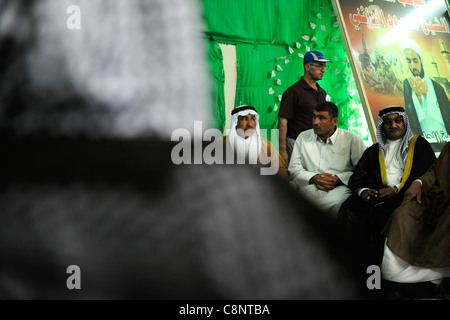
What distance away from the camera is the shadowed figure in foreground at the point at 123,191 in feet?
0.66

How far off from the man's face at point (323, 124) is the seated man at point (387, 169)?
1.00ft

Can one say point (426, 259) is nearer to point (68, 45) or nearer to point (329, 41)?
point (68, 45)

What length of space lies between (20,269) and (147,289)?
6 centimetres

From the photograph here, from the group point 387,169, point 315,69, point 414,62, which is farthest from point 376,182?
point 414,62

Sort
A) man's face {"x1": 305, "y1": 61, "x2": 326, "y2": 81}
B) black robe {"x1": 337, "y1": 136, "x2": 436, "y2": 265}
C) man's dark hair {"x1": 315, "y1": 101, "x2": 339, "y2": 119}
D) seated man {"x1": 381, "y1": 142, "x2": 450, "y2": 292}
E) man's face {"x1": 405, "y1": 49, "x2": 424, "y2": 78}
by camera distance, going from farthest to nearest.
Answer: man's face {"x1": 405, "y1": 49, "x2": 424, "y2": 78} < man's face {"x1": 305, "y1": 61, "x2": 326, "y2": 81} < man's dark hair {"x1": 315, "y1": 101, "x2": 339, "y2": 119} < black robe {"x1": 337, "y1": 136, "x2": 436, "y2": 265} < seated man {"x1": 381, "y1": 142, "x2": 450, "y2": 292}

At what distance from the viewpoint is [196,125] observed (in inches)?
8.5

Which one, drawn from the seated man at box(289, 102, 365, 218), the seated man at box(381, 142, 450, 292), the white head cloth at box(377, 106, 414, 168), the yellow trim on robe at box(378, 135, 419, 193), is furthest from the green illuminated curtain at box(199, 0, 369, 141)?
the seated man at box(381, 142, 450, 292)

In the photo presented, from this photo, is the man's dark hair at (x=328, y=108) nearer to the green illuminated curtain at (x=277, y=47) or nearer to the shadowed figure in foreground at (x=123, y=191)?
the green illuminated curtain at (x=277, y=47)

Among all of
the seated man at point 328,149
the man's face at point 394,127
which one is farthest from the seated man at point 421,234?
the seated man at point 328,149

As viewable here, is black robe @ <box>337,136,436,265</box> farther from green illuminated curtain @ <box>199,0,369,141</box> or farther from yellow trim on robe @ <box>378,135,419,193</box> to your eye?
green illuminated curtain @ <box>199,0,369,141</box>

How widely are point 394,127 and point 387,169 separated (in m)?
0.24

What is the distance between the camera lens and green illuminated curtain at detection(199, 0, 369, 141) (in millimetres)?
3729

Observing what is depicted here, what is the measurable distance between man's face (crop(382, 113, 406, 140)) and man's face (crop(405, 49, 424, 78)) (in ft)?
4.60
